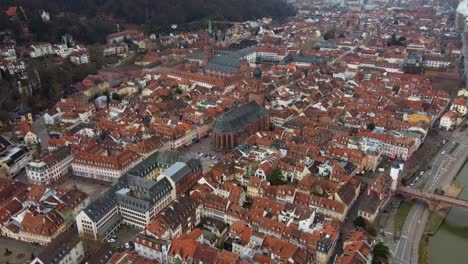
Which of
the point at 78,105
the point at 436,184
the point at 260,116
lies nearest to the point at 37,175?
the point at 78,105

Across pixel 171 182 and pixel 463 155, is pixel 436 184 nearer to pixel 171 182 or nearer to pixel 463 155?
pixel 463 155

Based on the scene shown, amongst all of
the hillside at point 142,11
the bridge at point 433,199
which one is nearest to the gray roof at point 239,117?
the bridge at point 433,199

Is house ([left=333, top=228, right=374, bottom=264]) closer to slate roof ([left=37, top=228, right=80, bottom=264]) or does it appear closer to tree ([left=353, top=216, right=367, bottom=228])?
tree ([left=353, top=216, right=367, bottom=228])

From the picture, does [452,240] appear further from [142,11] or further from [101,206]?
[142,11]

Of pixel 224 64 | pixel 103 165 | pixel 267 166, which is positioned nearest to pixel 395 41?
pixel 224 64

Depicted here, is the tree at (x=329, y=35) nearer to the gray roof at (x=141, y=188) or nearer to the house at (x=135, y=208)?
the gray roof at (x=141, y=188)

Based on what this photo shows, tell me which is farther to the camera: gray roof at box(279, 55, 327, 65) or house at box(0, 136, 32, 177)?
gray roof at box(279, 55, 327, 65)

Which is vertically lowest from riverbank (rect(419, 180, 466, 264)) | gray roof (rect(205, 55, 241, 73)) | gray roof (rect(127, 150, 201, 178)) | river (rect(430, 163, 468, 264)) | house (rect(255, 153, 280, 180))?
river (rect(430, 163, 468, 264))

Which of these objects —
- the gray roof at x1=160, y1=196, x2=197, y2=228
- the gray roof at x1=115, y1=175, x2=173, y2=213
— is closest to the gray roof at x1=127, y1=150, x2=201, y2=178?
the gray roof at x1=115, y1=175, x2=173, y2=213
